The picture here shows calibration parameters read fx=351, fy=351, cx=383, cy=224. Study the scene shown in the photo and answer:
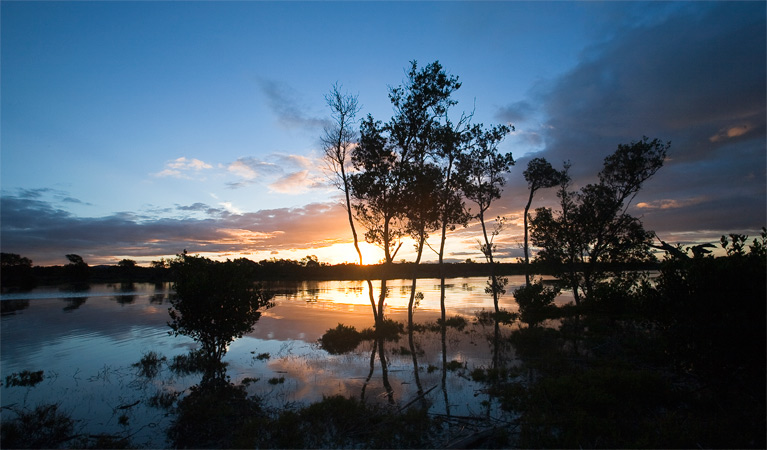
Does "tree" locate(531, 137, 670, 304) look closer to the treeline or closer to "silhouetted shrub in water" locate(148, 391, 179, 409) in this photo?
"silhouetted shrub in water" locate(148, 391, 179, 409)

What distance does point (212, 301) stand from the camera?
16375 mm

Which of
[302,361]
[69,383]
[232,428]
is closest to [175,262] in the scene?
[69,383]

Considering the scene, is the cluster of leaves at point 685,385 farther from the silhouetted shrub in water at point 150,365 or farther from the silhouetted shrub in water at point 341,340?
the silhouetted shrub in water at point 150,365

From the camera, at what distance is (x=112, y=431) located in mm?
10000

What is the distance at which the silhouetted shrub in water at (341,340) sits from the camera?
72.0 feet

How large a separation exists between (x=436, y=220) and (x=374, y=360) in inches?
520

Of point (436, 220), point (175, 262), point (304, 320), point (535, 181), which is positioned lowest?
point (304, 320)

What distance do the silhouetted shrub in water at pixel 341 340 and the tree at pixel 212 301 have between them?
6207 mm

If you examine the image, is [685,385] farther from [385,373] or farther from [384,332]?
[384,332]

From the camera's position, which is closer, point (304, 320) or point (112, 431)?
point (112, 431)

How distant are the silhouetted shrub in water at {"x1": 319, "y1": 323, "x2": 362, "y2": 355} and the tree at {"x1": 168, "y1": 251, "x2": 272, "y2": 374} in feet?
20.4

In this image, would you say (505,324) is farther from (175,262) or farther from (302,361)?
(175,262)

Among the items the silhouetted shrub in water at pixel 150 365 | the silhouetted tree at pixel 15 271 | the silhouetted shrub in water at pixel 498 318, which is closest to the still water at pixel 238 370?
the silhouetted shrub in water at pixel 150 365

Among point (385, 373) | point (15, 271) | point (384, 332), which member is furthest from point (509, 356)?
point (15, 271)
